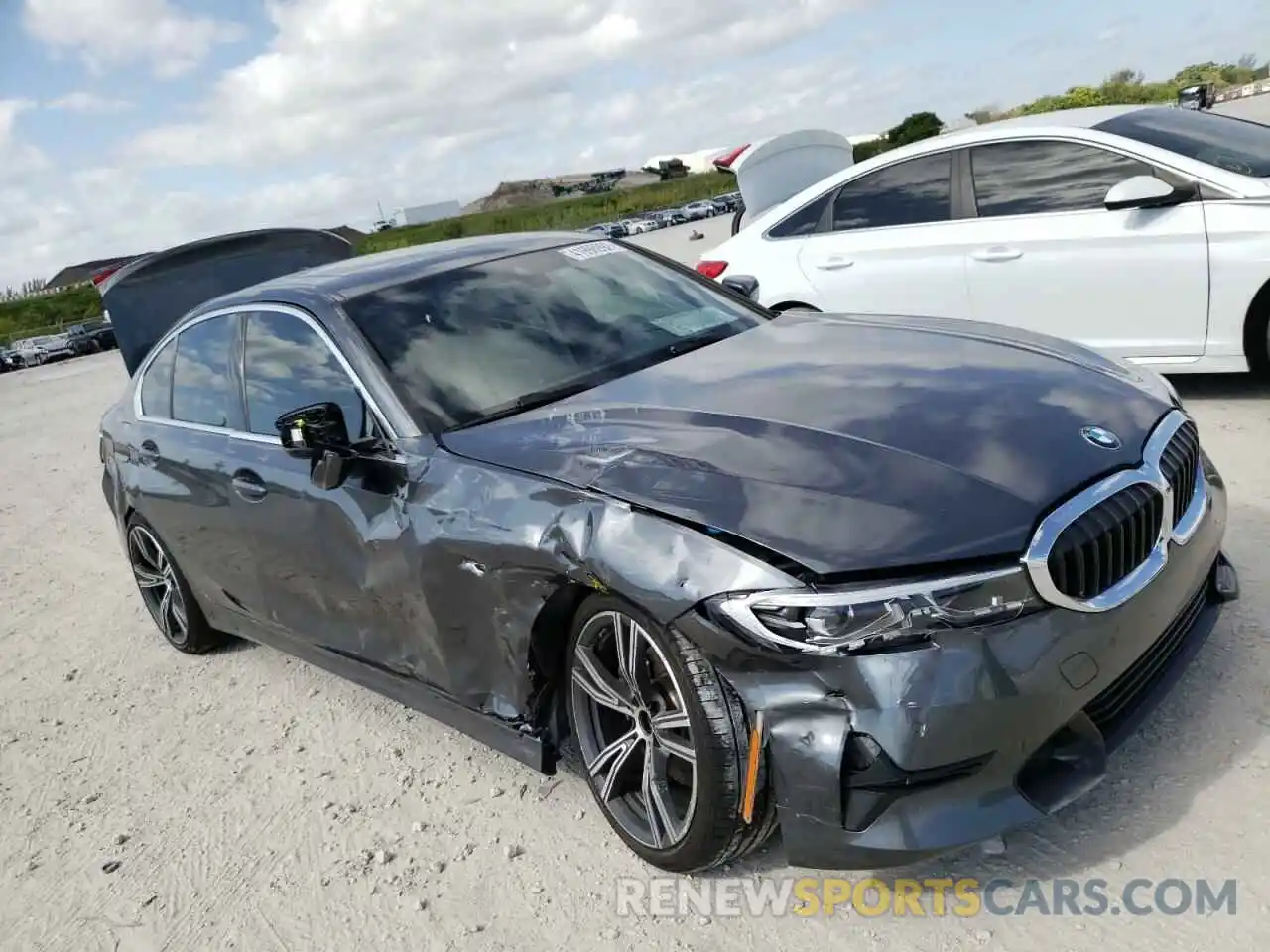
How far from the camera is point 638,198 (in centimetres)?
6850

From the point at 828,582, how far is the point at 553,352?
163cm

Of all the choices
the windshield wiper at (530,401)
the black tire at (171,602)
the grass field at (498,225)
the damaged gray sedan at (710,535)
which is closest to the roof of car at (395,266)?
the damaged gray sedan at (710,535)

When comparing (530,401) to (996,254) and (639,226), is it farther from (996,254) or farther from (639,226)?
(639,226)

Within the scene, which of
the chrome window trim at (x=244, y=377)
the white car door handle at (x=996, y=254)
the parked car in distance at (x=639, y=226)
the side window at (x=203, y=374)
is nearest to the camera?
the chrome window trim at (x=244, y=377)

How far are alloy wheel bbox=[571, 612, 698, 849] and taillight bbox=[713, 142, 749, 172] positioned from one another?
7.24 m

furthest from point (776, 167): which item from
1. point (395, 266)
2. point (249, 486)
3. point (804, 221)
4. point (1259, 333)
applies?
point (249, 486)

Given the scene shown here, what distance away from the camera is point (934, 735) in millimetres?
2195

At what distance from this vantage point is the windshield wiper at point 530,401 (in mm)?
3236

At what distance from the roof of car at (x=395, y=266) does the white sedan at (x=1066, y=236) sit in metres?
0.98

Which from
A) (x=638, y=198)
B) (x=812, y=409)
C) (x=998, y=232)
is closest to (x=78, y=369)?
(x=998, y=232)

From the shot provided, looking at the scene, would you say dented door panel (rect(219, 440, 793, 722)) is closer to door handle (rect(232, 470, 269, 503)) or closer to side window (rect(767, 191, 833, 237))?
door handle (rect(232, 470, 269, 503))

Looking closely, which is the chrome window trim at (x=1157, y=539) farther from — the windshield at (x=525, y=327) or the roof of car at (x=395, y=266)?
the roof of car at (x=395, y=266)

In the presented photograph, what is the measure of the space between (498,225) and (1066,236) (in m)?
57.4

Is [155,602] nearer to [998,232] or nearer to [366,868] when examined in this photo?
[366,868]
